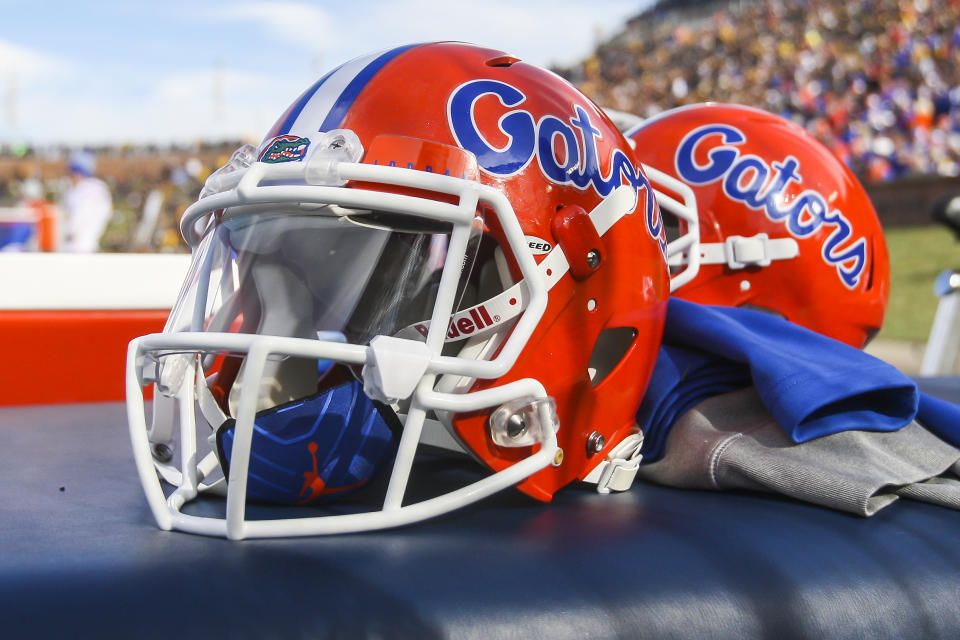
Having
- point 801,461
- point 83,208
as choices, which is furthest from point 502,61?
point 83,208

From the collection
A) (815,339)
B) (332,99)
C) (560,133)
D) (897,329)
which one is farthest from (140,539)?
(897,329)

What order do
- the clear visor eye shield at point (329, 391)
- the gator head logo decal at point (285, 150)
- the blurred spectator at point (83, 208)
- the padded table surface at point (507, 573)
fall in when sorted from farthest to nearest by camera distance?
the blurred spectator at point (83, 208), the gator head logo decal at point (285, 150), the clear visor eye shield at point (329, 391), the padded table surface at point (507, 573)

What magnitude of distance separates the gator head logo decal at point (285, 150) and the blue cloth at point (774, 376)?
0.53 m

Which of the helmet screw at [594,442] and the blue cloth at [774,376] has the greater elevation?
the blue cloth at [774,376]

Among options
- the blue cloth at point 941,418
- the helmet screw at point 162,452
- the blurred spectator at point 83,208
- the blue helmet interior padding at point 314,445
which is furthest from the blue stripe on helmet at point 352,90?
the blurred spectator at point 83,208

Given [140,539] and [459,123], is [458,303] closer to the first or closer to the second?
[459,123]

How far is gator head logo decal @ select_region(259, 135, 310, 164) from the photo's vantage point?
908mm

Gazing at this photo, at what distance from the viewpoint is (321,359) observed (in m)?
0.92

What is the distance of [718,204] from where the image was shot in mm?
1483

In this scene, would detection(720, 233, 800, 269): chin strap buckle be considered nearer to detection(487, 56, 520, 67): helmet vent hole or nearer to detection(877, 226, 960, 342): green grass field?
detection(487, 56, 520, 67): helmet vent hole

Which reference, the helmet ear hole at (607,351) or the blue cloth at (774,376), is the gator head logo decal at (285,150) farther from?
the blue cloth at (774,376)

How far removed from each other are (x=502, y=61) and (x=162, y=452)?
596 mm

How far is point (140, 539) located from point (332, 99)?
1.58 ft

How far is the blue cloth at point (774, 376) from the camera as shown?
3.45 ft
